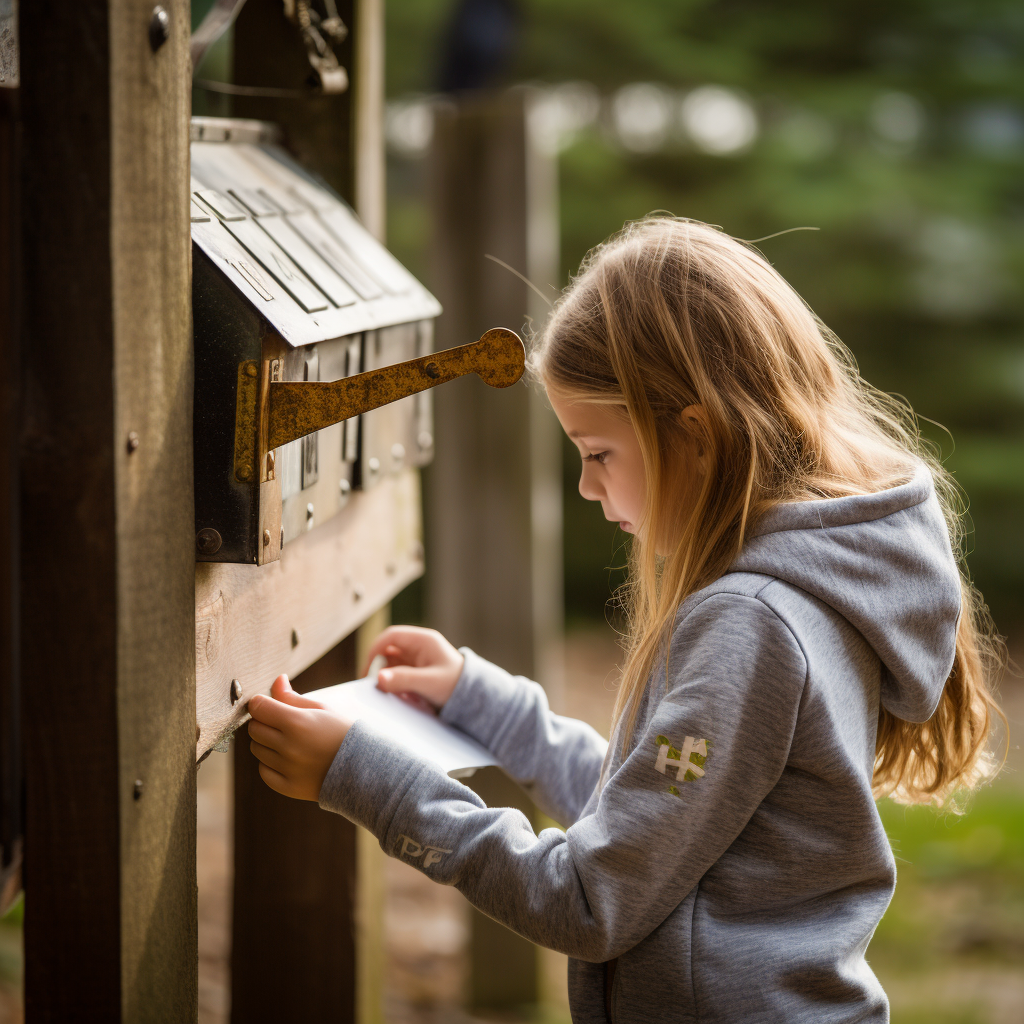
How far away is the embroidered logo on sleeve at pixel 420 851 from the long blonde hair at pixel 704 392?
8.2 inches

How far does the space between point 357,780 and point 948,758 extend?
0.67m

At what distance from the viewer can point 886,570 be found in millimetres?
1048

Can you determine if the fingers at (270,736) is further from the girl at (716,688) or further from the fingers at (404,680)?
the fingers at (404,680)

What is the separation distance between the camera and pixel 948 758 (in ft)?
4.03

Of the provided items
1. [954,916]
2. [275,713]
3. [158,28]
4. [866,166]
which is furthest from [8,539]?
[866,166]

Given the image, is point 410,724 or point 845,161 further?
point 845,161

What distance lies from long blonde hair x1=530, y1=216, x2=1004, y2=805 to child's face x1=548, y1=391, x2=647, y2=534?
0.05 ft

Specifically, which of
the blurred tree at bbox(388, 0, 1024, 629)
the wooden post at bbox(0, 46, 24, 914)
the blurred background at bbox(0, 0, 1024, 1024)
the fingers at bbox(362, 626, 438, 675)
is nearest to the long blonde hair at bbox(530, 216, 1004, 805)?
the fingers at bbox(362, 626, 438, 675)

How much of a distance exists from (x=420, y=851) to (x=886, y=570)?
0.51 m

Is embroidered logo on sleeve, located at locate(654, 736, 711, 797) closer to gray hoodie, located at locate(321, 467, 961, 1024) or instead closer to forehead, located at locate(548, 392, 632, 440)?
gray hoodie, located at locate(321, 467, 961, 1024)

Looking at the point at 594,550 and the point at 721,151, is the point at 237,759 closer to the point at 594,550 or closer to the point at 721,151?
the point at 594,550

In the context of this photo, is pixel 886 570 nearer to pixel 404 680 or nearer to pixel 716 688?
pixel 716 688

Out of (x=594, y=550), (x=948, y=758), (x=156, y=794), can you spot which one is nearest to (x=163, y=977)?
(x=156, y=794)

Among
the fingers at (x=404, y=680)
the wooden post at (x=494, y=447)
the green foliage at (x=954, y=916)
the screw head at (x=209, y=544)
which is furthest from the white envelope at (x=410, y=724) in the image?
the green foliage at (x=954, y=916)
